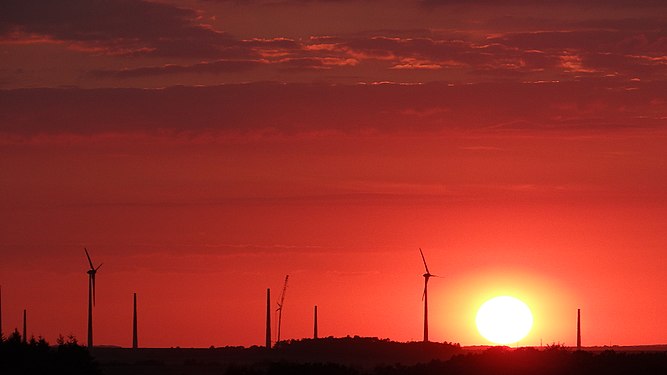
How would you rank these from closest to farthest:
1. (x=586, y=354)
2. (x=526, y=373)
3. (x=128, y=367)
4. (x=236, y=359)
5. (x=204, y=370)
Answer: (x=526, y=373) → (x=586, y=354) → (x=204, y=370) → (x=128, y=367) → (x=236, y=359)

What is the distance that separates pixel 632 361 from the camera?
11925cm

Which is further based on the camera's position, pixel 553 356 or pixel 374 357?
pixel 374 357

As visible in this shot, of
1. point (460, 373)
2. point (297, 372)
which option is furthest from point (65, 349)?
point (460, 373)

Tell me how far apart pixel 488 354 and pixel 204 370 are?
43.0m

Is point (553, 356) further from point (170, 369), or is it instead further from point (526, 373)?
point (170, 369)

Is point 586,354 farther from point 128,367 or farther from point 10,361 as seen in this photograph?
point 128,367

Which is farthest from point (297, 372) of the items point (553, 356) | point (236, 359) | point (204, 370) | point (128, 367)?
point (236, 359)

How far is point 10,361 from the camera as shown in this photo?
12231 cm

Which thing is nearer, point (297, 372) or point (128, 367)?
point (297, 372)

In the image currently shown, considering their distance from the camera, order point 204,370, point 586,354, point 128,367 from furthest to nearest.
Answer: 1. point 128,367
2. point 204,370
3. point 586,354

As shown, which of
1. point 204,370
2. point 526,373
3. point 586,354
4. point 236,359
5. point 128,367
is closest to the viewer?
point 526,373

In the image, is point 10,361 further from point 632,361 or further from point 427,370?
point 632,361

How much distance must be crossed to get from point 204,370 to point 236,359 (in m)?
37.1

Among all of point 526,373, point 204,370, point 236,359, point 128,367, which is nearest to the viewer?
point 526,373
